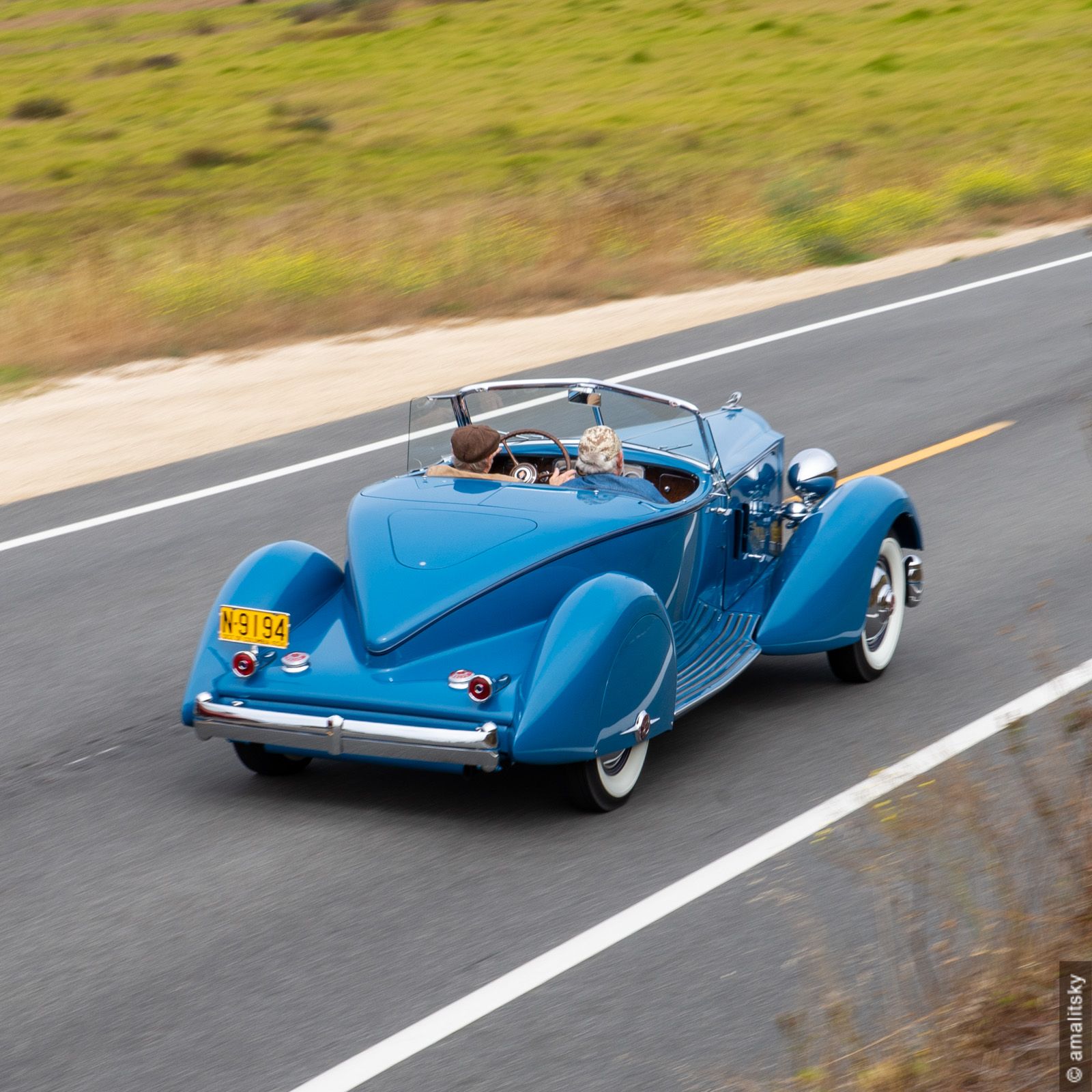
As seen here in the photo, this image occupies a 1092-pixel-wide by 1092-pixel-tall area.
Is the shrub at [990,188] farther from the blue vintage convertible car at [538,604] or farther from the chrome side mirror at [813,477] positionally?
the blue vintage convertible car at [538,604]

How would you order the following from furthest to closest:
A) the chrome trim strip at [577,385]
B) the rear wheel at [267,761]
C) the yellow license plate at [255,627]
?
1. the chrome trim strip at [577,385]
2. the rear wheel at [267,761]
3. the yellow license plate at [255,627]

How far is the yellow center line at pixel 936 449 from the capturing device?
11.4m

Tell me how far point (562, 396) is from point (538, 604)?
167cm

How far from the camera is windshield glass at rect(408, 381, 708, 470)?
7.34 m

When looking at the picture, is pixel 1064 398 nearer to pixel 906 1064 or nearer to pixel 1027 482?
pixel 1027 482

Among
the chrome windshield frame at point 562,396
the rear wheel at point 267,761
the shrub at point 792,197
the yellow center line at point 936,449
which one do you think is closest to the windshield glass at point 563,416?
the chrome windshield frame at point 562,396

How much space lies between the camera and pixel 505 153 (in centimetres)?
3494

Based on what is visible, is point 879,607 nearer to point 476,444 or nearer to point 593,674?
point 476,444

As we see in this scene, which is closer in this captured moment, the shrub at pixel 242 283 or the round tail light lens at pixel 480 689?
the round tail light lens at pixel 480 689

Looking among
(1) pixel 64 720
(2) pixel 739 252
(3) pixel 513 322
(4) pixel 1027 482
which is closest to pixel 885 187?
(2) pixel 739 252

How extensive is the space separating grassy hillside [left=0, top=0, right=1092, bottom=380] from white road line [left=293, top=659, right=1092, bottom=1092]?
11.5 meters

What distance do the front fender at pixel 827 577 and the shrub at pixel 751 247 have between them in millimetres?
13128

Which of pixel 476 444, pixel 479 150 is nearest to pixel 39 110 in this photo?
pixel 479 150

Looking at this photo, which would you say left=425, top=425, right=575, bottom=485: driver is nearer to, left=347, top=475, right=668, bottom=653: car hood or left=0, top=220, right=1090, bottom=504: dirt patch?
left=347, top=475, right=668, bottom=653: car hood
